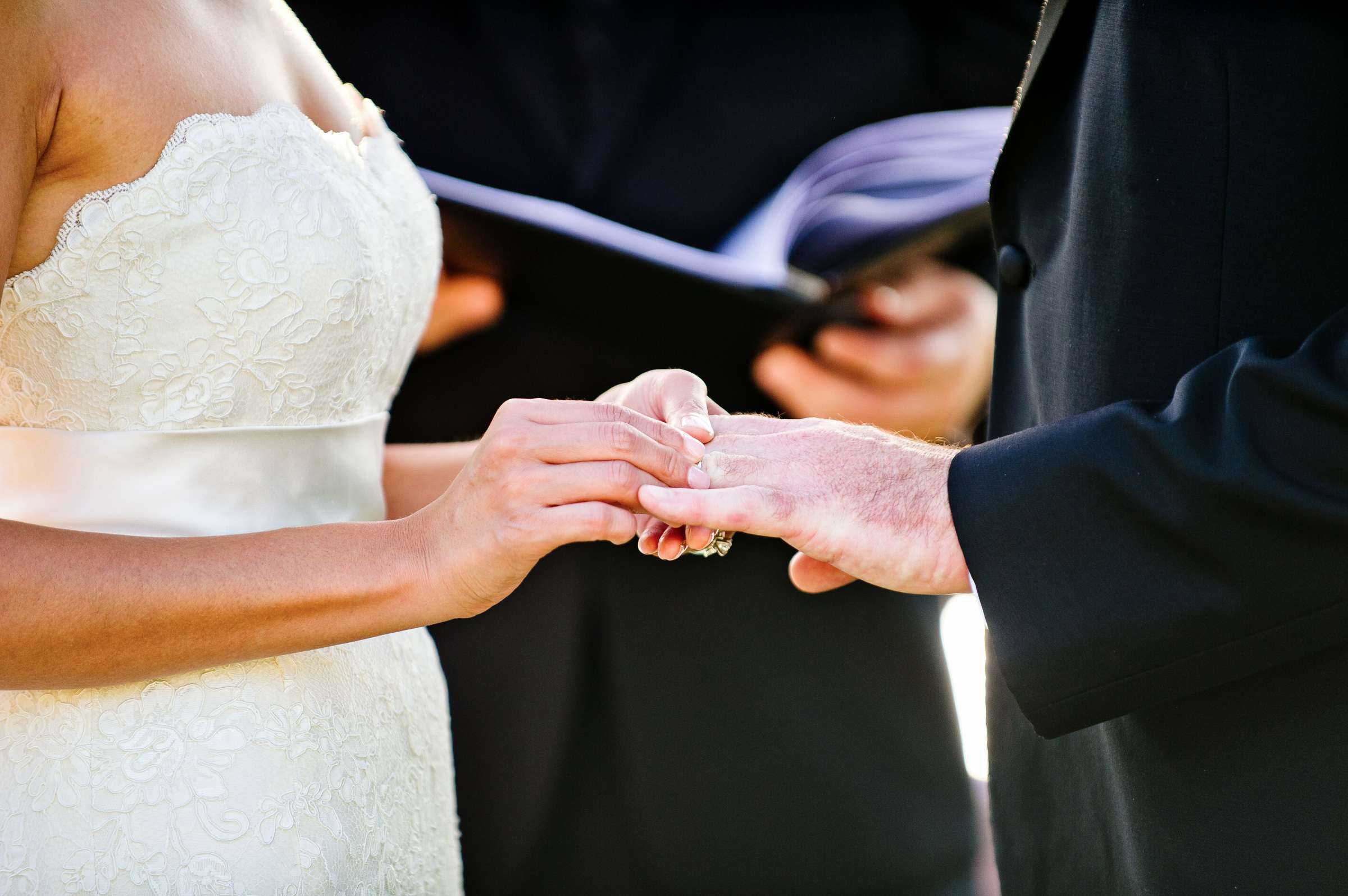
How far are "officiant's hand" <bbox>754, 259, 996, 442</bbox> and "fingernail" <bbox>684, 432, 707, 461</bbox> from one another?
1.03 meters

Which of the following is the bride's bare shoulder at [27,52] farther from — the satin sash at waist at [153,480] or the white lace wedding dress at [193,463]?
the satin sash at waist at [153,480]

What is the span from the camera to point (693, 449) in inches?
52.1

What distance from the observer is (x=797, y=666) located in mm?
2301

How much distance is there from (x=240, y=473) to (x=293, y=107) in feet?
1.63

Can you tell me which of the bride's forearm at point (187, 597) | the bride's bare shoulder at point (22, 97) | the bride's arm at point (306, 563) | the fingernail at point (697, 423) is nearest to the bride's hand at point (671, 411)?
the fingernail at point (697, 423)

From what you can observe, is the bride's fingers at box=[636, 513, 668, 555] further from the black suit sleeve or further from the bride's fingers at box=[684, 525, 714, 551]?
the black suit sleeve

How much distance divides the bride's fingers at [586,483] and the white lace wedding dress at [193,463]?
0.32 meters

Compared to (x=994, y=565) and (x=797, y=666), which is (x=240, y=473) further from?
(x=797, y=666)

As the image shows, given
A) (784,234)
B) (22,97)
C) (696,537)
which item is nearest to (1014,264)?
(696,537)

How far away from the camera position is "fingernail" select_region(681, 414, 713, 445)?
1391mm

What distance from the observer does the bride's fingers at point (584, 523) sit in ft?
3.95

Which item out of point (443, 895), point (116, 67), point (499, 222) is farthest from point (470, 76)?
point (443, 895)

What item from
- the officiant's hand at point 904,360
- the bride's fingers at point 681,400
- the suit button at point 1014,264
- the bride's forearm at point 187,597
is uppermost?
the officiant's hand at point 904,360

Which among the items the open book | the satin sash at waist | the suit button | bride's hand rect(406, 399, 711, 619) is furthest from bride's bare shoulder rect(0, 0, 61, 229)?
the suit button
